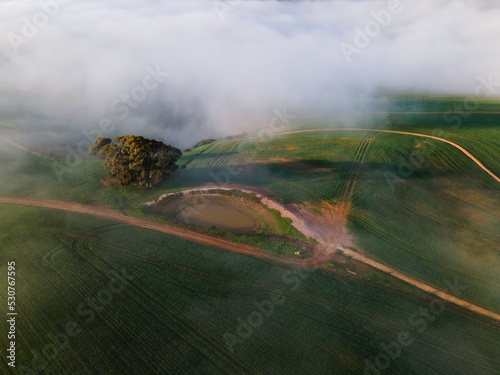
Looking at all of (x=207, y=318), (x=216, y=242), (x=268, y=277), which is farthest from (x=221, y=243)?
(x=207, y=318)

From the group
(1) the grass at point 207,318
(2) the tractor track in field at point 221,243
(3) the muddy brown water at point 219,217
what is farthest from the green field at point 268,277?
(3) the muddy brown water at point 219,217

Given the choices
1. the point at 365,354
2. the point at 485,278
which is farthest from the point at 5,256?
the point at 485,278

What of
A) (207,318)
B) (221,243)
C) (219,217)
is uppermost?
(219,217)

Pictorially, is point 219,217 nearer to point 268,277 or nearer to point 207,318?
point 268,277

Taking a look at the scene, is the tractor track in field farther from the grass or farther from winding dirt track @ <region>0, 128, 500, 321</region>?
the grass

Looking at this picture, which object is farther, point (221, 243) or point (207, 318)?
point (221, 243)

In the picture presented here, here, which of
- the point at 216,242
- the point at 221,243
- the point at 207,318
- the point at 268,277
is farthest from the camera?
the point at 216,242

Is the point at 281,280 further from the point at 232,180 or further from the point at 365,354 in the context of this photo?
the point at 232,180
